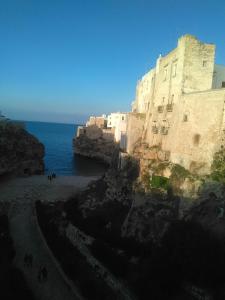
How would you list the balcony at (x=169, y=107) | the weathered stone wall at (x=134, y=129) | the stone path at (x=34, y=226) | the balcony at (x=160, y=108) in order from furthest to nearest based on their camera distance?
the weathered stone wall at (x=134, y=129) → the balcony at (x=160, y=108) → the balcony at (x=169, y=107) → the stone path at (x=34, y=226)

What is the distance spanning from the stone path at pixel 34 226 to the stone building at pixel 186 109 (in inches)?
393

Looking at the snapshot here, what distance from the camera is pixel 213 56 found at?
72.5 feet

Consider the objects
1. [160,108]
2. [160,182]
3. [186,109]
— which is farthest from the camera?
[160,108]

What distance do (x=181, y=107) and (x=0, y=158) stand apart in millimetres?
24741

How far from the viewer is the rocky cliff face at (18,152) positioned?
38.9 meters

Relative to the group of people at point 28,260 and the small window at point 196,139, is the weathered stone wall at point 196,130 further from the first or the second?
the group of people at point 28,260

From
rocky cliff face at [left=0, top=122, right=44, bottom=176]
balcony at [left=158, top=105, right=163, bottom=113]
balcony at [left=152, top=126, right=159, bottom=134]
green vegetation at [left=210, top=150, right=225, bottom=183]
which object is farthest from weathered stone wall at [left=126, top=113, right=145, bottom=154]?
rocky cliff face at [left=0, top=122, right=44, bottom=176]

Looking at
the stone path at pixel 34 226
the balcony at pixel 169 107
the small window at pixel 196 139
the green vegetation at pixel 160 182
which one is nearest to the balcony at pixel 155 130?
the balcony at pixel 169 107

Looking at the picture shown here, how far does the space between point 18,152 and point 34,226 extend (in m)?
21.0

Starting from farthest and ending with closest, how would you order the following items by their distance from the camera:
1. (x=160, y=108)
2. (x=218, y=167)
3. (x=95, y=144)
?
(x=95, y=144), (x=160, y=108), (x=218, y=167)

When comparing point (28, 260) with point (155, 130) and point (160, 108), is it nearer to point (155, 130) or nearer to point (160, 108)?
point (155, 130)

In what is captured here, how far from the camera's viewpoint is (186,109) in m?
20.8

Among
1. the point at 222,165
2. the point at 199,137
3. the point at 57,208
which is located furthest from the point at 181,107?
the point at 57,208

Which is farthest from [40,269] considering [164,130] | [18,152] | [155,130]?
[18,152]
